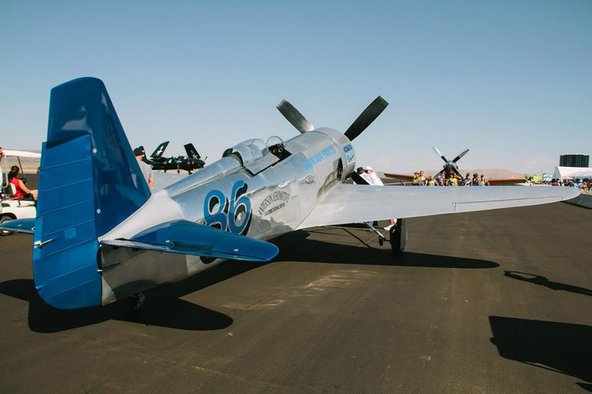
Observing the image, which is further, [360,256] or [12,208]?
[12,208]

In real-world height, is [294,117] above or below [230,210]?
above

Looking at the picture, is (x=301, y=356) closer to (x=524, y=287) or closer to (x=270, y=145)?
(x=524, y=287)

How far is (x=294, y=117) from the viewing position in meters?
12.9

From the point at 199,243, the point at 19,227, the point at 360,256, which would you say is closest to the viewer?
the point at 199,243

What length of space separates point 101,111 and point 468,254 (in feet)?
27.1

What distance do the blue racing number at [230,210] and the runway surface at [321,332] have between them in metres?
1.07

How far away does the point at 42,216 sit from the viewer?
3.96 m

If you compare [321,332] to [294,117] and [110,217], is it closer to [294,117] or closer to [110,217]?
[110,217]

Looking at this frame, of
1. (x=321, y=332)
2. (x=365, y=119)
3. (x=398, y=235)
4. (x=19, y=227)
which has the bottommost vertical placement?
(x=321, y=332)

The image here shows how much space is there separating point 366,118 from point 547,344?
8.80 metres

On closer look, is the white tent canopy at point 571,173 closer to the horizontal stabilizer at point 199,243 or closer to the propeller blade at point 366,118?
the propeller blade at point 366,118

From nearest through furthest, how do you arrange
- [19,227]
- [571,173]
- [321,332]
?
1. [321,332]
2. [19,227]
3. [571,173]

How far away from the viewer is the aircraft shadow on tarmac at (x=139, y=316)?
489cm

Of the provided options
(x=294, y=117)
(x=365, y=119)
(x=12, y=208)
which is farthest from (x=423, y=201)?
(x=12, y=208)
